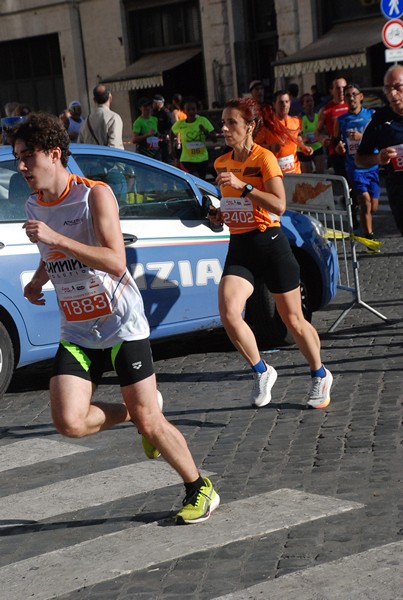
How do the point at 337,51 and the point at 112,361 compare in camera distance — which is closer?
the point at 112,361

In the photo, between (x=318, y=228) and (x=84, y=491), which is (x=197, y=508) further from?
(x=318, y=228)

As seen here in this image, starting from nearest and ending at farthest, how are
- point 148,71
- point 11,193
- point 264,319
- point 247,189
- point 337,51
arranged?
point 247,189, point 11,193, point 264,319, point 337,51, point 148,71

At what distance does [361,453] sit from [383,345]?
9.40 feet

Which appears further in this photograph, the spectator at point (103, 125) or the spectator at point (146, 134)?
the spectator at point (146, 134)

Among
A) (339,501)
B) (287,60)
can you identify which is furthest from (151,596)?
(287,60)

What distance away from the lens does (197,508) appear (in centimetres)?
516

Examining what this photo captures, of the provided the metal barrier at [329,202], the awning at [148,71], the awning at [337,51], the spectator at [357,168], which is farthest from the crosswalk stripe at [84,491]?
the awning at [148,71]

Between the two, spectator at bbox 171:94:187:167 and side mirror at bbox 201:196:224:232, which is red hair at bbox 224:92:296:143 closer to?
side mirror at bbox 201:196:224:232

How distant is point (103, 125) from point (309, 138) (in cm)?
696

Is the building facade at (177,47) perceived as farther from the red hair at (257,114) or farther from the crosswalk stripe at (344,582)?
the crosswalk stripe at (344,582)

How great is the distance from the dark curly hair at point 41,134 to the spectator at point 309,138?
50.2 ft

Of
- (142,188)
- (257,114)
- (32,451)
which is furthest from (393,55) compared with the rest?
(32,451)

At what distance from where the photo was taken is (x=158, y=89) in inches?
1513

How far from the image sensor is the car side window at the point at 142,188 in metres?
8.36
